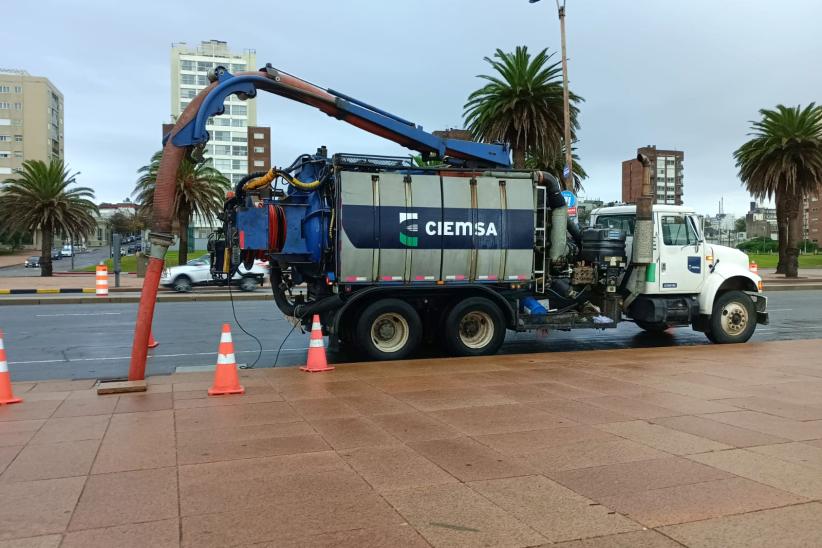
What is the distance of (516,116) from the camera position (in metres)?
25.8

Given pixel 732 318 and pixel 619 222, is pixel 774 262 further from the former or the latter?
pixel 619 222

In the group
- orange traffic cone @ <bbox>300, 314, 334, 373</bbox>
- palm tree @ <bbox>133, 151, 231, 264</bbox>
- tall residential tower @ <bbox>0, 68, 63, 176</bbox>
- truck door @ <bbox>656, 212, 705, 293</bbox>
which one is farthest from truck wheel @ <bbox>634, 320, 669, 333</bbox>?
tall residential tower @ <bbox>0, 68, 63, 176</bbox>

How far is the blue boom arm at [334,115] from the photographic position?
8992 mm

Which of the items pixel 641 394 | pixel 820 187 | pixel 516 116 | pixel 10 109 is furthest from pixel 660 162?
pixel 641 394

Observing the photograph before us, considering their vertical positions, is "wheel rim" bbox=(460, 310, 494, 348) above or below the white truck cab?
below

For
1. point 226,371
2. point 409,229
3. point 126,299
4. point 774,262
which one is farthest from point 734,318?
point 774,262

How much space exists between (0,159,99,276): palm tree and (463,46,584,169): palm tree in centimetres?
2854

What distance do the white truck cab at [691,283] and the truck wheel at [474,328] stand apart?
2828 mm

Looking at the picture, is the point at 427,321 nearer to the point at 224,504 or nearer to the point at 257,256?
the point at 257,256

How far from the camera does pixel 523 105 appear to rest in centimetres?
2584

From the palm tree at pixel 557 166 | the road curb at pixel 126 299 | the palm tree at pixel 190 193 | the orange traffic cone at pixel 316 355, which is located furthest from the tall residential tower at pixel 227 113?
the orange traffic cone at pixel 316 355

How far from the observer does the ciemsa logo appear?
1014 centimetres

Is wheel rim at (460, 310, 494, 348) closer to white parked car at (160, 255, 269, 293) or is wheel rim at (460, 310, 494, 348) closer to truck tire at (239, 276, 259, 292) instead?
white parked car at (160, 255, 269, 293)

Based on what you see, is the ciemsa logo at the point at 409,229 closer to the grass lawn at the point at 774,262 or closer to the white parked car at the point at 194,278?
the white parked car at the point at 194,278
